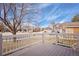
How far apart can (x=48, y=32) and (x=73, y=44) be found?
32cm

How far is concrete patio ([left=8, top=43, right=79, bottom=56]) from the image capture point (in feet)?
6.23

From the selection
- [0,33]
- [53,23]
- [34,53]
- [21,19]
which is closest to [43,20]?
[53,23]

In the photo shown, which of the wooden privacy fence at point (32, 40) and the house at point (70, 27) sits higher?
the house at point (70, 27)

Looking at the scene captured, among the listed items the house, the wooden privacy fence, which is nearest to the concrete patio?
the wooden privacy fence

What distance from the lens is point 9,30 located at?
190 centimetres

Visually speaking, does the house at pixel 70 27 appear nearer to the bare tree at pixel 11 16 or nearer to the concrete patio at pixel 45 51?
the concrete patio at pixel 45 51

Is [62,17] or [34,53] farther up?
[62,17]

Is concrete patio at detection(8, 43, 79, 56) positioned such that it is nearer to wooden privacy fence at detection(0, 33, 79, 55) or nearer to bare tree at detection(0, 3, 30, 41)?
wooden privacy fence at detection(0, 33, 79, 55)

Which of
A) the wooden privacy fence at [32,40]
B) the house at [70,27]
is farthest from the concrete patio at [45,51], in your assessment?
the house at [70,27]

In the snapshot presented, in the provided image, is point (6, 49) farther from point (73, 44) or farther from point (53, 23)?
point (73, 44)

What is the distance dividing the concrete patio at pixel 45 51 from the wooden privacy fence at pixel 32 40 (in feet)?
0.15

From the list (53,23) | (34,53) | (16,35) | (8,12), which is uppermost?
(8,12)

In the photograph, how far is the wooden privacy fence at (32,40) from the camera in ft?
6.19

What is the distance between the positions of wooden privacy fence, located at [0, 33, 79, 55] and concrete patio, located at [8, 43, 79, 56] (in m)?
0.05
